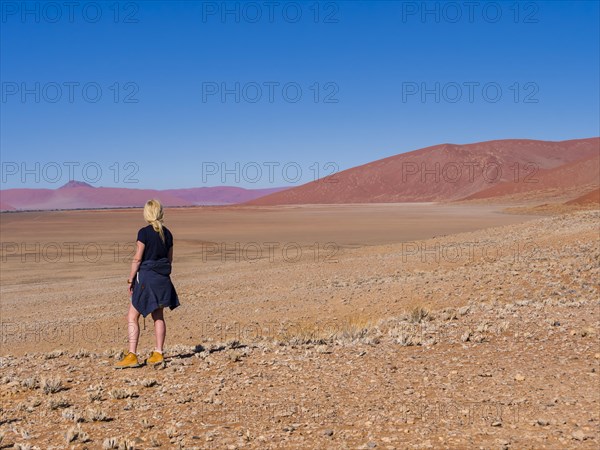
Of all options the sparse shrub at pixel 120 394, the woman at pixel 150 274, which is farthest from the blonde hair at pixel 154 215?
the sparse shrub at pixel 120 394

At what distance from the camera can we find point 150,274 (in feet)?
23.0

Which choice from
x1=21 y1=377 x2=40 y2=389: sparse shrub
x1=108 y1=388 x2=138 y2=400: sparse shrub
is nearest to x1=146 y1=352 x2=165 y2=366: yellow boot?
x1=108 y1=388 x2=138 y2=400: sparse shrub

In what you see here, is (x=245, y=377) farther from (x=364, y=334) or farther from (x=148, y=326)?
(x=148, y=326)

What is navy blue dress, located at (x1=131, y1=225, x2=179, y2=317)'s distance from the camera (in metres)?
6.97

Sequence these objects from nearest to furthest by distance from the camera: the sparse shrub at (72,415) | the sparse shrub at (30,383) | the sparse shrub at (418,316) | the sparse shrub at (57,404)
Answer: the sparse shrub at (72,415) → the sparse shrub at (57,404) → the sparse shrub at (30,383) → the sparse shrub at (418,316)

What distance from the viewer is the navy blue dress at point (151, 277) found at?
697 cm

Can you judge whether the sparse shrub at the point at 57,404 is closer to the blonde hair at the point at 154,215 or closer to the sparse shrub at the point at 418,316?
the blonde hair at the point at 154,215

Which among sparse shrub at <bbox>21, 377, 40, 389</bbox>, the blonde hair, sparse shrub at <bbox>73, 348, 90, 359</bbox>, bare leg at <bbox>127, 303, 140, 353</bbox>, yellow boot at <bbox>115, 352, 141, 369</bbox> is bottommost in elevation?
sparse shrub at <bbox>73, 348, 90, 359</bbox>

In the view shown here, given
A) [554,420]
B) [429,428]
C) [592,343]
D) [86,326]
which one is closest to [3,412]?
[429,428]

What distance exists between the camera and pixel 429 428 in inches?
208

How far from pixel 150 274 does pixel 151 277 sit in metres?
0.04

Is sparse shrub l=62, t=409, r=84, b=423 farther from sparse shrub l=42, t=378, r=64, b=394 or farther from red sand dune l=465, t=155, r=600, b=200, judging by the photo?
red sand dune l=465, t=155, r=600, b=200

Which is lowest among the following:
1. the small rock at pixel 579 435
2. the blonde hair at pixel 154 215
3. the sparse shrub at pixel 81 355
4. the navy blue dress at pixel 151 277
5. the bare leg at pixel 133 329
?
the small rock at pixel 579 435

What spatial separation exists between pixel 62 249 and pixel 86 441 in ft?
119
